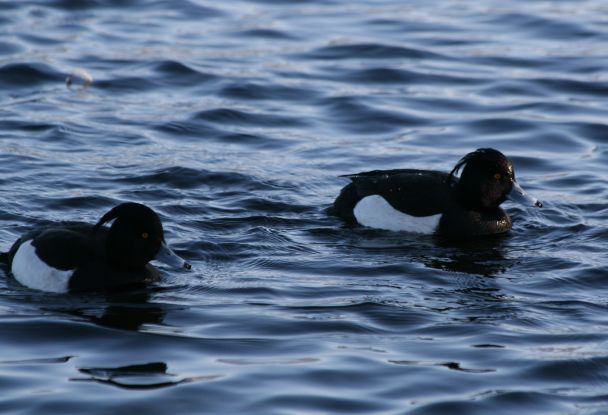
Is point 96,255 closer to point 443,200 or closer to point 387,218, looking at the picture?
point 387,218

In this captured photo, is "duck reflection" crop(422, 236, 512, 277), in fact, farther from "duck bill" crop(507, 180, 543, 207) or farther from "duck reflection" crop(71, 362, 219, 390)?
"duck reflection" crop(71, 362, 219, 390)

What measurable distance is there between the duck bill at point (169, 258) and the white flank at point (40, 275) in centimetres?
64

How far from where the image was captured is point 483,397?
25.2 feet

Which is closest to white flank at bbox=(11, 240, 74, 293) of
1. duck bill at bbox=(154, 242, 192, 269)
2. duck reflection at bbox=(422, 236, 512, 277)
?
duck bill at bbox=(154, 242, 192, 269)

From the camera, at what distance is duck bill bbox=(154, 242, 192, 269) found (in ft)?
31.7

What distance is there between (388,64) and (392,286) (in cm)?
828

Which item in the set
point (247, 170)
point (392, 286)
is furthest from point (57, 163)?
point (392, 286)

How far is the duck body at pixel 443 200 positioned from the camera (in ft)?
37.8

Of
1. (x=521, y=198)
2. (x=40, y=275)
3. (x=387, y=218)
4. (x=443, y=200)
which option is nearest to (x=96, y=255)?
(x=40, y=275)

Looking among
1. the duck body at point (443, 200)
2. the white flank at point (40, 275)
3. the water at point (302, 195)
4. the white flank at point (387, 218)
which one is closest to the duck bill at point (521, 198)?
the duck body at point (443, 200)

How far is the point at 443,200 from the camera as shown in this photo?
1158cm

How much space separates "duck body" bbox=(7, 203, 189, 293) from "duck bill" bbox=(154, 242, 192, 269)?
10 mm

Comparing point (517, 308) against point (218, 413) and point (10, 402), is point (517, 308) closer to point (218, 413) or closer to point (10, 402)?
point (218, 413)

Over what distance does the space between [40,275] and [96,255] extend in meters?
0.43
